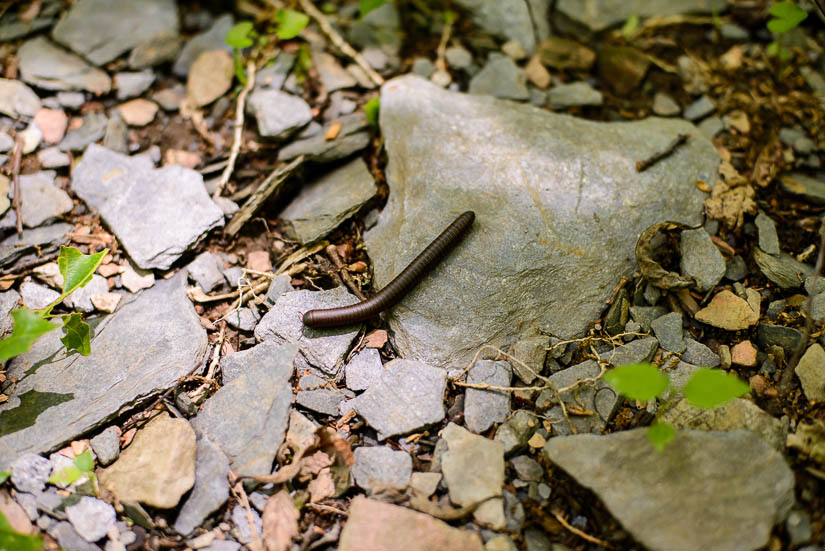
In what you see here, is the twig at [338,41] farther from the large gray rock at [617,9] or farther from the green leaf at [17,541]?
the green leaf at [17,541]

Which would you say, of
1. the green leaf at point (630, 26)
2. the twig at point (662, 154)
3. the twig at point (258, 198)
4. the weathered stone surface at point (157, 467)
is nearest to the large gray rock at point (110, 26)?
the twig at point (258, 198)

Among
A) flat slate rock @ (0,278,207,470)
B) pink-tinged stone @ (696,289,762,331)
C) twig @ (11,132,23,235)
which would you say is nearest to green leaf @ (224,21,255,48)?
twig @ (11,132,23,235)

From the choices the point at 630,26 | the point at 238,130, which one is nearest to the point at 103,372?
the point at 238,130

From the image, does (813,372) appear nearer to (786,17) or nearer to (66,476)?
(786,17)

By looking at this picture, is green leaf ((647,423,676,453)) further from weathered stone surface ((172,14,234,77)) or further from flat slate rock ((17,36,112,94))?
flat slate rock ((17,36,112,94))

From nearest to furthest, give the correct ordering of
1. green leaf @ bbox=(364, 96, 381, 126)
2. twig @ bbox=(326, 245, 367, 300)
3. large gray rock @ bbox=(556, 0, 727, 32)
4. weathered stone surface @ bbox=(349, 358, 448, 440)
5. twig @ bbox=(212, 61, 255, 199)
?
weathered stone surface @ bbox=(349, 358, 448, 440), twig @ bbox=(326, 245, 367, 300), twig @ bbox=(212, 61, 255, 199), green leaf @ bbox=(364, 96, 381, 126), large gray rock @ bbox=(556, 0, 727, 32)
